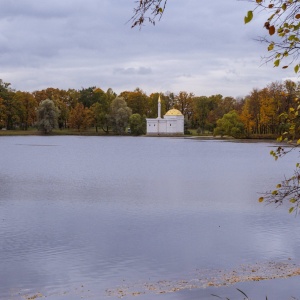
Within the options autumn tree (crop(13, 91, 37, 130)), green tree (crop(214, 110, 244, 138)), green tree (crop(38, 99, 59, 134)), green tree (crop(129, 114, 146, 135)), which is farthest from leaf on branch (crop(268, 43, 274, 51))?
green tree (crop(129, 114, 146, 135))

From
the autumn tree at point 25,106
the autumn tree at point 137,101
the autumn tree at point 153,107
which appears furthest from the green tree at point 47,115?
the autumn tree at point 153,107

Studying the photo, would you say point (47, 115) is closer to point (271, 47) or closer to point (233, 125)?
point (233, 125)

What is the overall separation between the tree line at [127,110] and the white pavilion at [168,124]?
302 cm

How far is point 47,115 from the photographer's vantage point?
98312mm

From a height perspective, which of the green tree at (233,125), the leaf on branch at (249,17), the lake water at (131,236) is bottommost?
the lake water at (131,236)

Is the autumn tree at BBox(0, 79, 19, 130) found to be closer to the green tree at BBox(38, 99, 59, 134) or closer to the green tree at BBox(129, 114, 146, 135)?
the green tree at BBox(38, 99, 59, 134)

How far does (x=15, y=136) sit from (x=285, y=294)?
10781 centimetres

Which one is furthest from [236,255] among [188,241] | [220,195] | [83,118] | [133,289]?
[83,118]

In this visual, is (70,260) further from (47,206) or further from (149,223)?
(47,206)

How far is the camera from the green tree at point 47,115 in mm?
97312

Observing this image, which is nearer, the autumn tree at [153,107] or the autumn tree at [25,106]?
the autumn tree at [25,106]

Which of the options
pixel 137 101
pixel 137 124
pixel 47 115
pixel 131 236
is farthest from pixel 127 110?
pixel 131 236

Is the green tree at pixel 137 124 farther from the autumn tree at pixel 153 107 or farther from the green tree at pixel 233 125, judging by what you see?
the green tree at pixel 233 125

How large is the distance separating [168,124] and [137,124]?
31.3 ft
